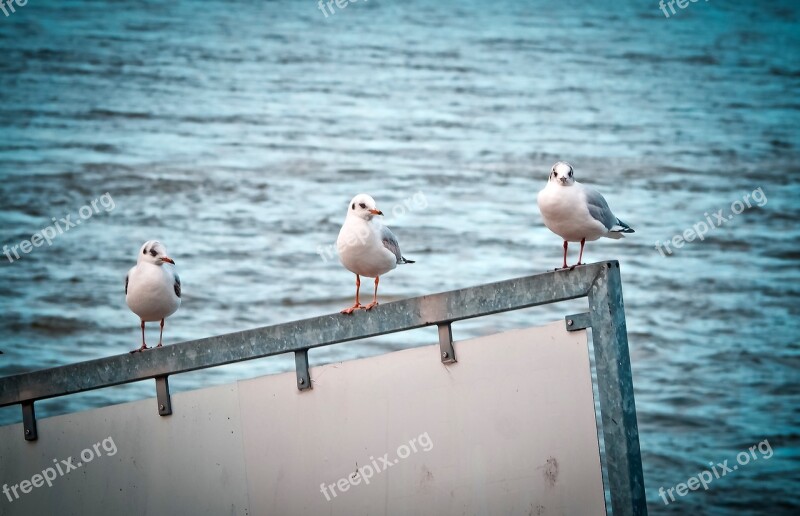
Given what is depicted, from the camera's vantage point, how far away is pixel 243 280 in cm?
1300

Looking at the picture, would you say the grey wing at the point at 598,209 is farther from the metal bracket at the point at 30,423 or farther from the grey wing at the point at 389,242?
the metal bracket at the point at 30,423

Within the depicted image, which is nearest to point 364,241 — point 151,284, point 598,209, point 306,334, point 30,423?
point 306,334

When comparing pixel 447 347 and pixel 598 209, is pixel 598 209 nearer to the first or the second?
pixel 598 209

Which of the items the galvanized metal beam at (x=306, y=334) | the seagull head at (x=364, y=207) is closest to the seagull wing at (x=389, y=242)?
the seagull head at (x=364, y=207)

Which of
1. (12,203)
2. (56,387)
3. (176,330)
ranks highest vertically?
(12,203)

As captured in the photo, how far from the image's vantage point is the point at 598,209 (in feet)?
15.8

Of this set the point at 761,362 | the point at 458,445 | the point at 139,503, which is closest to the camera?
the point at 458,445

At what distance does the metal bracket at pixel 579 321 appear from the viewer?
3.94 m

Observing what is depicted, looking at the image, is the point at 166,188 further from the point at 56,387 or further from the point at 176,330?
the point at 56,387

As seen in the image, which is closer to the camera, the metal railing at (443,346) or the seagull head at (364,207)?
the metal railing at (443,346)

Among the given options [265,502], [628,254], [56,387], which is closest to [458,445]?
[265,502]

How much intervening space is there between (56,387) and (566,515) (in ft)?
8.41

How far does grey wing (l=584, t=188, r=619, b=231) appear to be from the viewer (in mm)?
4781

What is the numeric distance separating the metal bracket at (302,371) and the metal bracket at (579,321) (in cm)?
120
